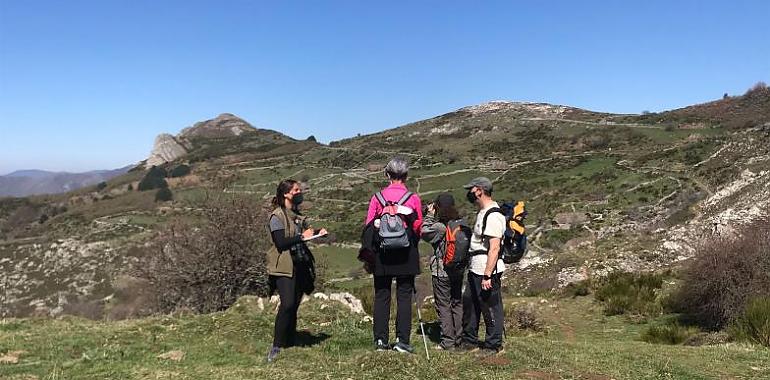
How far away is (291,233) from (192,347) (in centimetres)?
275

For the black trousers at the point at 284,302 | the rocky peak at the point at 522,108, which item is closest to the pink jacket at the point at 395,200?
the black trousers at the point at 284,302

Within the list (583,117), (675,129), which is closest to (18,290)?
(675,129)

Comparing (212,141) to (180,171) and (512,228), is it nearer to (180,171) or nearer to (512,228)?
(180,171)

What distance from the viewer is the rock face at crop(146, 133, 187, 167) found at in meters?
142

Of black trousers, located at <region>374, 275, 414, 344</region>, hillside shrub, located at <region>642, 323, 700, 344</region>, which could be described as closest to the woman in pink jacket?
black trousers, located at <region>374, 275, 414, 344</region>

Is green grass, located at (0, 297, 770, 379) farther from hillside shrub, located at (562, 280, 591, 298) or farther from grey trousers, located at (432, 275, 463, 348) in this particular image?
hillside shrub, located at (562, 280, 591, 298)

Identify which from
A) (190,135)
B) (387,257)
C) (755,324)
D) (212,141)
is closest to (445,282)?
(387,257)

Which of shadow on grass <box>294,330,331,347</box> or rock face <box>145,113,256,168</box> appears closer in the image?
shadow on grass <box>294,330,331,347</box>

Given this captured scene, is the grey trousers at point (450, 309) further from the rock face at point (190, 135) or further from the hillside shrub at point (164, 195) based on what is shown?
the rock face at point (190, 135)

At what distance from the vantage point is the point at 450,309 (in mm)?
7246

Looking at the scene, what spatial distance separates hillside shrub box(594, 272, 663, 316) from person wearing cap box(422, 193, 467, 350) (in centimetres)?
954

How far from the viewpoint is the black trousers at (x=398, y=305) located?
6.54 metres

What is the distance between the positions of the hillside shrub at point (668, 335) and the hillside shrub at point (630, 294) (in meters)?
2.55

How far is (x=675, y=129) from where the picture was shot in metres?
72.5
